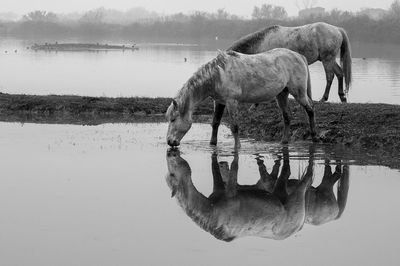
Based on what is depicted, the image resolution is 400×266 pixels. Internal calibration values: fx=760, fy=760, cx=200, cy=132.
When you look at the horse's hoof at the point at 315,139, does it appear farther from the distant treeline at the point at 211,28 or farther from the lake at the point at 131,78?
the distant treeline at the point at 211,28

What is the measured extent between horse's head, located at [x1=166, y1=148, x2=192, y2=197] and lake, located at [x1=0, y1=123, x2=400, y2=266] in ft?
0.11

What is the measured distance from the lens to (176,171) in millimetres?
12766

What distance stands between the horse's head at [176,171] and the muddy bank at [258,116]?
286 centimetres

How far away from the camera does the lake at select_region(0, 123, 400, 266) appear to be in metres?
8.32

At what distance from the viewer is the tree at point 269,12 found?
17288 centimetres

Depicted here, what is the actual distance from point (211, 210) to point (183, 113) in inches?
155

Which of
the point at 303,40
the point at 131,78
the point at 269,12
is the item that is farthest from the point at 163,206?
the point at 269,12

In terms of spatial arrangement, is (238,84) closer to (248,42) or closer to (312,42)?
(248,42)

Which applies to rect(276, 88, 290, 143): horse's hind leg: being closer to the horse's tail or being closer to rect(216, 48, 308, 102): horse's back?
rect(216, 48, 308, 102): horse's back

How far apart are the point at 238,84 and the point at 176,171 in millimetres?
2296

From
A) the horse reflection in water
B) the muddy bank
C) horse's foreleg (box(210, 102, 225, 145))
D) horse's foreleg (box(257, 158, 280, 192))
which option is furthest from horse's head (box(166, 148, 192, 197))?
the muddy bank

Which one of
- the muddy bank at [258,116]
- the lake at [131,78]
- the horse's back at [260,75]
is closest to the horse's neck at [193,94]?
the horse's back at [260,75]

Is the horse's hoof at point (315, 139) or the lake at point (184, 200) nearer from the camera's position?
the lake at point (184, 200)

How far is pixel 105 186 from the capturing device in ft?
37.9
